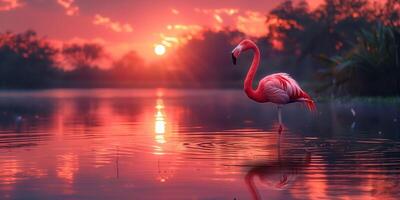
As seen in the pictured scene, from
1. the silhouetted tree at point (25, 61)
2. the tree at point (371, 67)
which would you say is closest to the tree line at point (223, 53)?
the silhouetted tree at point (25, 61)

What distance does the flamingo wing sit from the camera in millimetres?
14961

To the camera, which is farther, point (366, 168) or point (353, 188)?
point (366, 168)

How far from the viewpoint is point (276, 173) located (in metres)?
9.51

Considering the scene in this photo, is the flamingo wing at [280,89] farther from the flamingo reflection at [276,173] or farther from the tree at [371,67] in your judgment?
the tree at [371,67]

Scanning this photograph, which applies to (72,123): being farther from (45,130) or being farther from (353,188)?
(353,188)

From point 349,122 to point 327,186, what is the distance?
11.8 meters

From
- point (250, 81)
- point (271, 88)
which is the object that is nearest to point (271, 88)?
point (271, 88)

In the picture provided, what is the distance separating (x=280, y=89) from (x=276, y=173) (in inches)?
223

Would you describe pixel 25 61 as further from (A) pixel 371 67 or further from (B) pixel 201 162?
(B) pixel 201 162

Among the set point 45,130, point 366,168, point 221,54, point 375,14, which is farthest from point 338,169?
point 221,54

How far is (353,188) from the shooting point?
26.6ft

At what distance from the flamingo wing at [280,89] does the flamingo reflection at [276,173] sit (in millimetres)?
3685

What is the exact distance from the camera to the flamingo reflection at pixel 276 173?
841 cm

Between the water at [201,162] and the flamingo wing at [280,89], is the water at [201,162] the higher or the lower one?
the lower one
